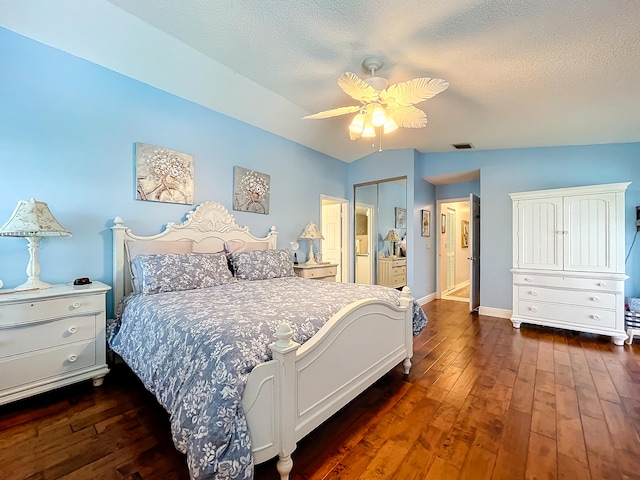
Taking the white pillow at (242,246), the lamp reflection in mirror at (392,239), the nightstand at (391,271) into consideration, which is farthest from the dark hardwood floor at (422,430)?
the lamp reflection in mirror at (392,239)

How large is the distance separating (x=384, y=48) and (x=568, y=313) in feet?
12.3

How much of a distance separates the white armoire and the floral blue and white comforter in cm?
277

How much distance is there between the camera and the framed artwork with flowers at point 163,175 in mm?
2826

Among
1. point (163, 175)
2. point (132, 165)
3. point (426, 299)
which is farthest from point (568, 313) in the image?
point (132, 165)

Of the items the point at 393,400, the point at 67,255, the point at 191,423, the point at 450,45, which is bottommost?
the point at 393,400

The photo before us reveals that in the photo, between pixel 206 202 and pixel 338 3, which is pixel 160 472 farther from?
pixel 338 3

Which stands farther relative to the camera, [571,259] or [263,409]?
[571,259]

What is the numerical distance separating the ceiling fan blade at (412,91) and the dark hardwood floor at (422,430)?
225cm

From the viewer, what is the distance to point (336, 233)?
5.58m

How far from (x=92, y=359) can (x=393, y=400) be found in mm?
2323

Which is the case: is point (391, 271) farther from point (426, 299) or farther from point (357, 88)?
point (357, 88)

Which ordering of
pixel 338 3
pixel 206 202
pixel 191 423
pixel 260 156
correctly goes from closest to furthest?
1. pixel 191 423
2. pixel 338 3
3. pixel 206 202
4. pixel 260 156

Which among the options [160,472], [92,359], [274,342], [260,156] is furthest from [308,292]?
[260,156]

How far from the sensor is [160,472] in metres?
1.45
